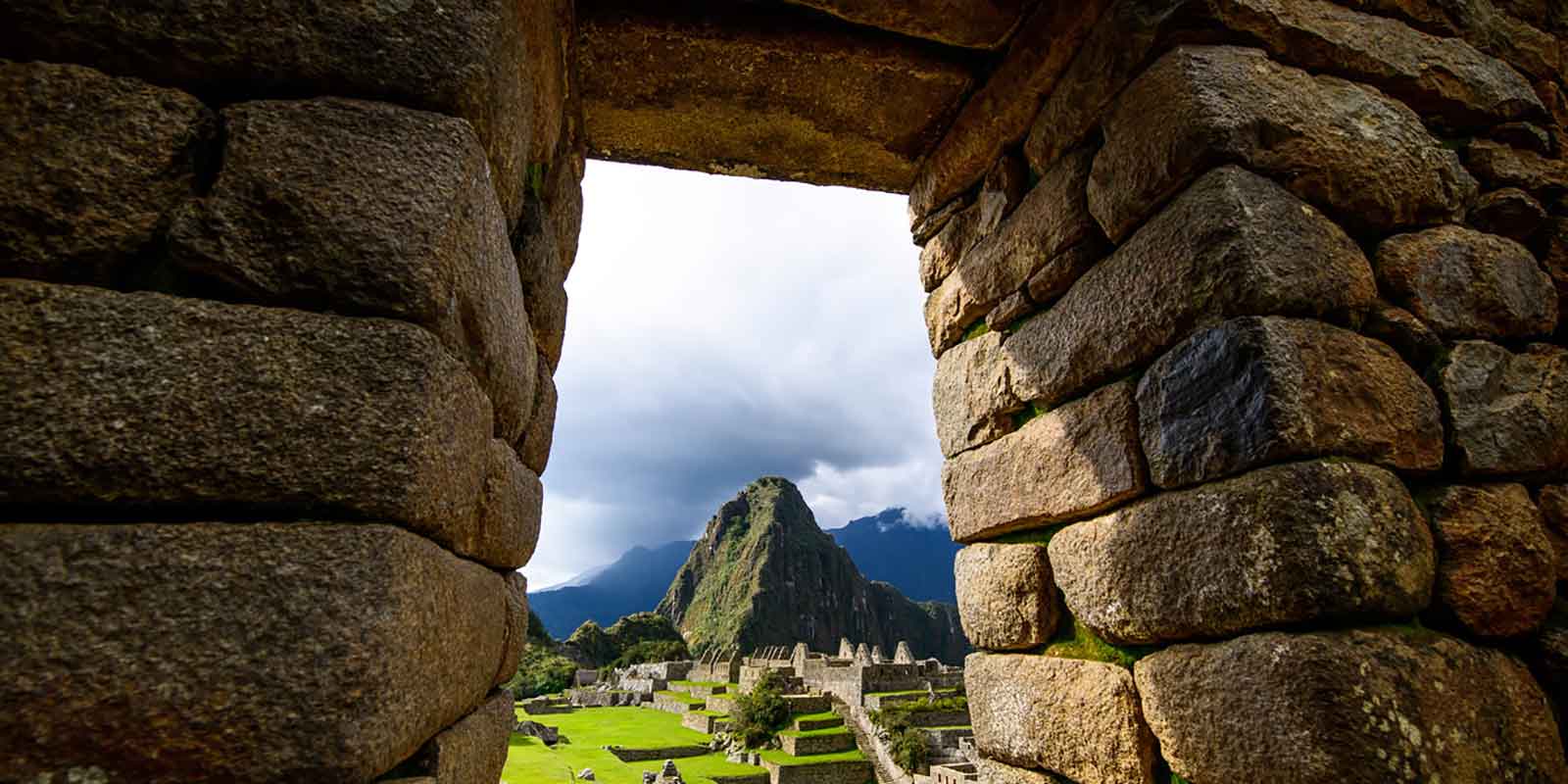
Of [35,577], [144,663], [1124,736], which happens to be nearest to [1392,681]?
[1124,736]

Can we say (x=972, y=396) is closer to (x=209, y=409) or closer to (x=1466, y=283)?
(x=1466, y=283)

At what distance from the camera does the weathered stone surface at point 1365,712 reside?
1.69 m

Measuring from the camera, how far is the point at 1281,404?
1.89m

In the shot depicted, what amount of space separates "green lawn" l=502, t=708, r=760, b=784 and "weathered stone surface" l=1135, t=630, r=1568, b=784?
47.9ft

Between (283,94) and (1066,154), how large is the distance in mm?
2447

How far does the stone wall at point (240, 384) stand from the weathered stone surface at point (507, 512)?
8.3 inches

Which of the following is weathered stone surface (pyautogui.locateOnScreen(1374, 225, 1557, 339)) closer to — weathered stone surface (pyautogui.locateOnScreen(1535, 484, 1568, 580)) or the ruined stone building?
the ruined stone building

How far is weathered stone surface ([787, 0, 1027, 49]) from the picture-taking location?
2795 mm

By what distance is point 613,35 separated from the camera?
117 inches

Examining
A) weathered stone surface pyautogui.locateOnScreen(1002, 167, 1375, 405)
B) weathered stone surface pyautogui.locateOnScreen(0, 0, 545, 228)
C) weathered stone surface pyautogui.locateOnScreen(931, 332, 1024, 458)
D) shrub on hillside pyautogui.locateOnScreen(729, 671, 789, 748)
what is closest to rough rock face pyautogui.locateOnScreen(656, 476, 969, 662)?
shrub on hillside pyautogui.locateOnScreen(729, 671, 789, 748)

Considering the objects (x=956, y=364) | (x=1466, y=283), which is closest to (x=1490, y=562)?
(x=1466, y=283)

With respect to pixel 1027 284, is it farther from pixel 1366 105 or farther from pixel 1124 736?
pixel 1124 736

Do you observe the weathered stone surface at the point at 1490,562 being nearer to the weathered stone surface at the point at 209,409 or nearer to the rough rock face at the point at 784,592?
the weathered stone surface at the point at 209,409

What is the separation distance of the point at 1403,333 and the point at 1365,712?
1.09 meters
